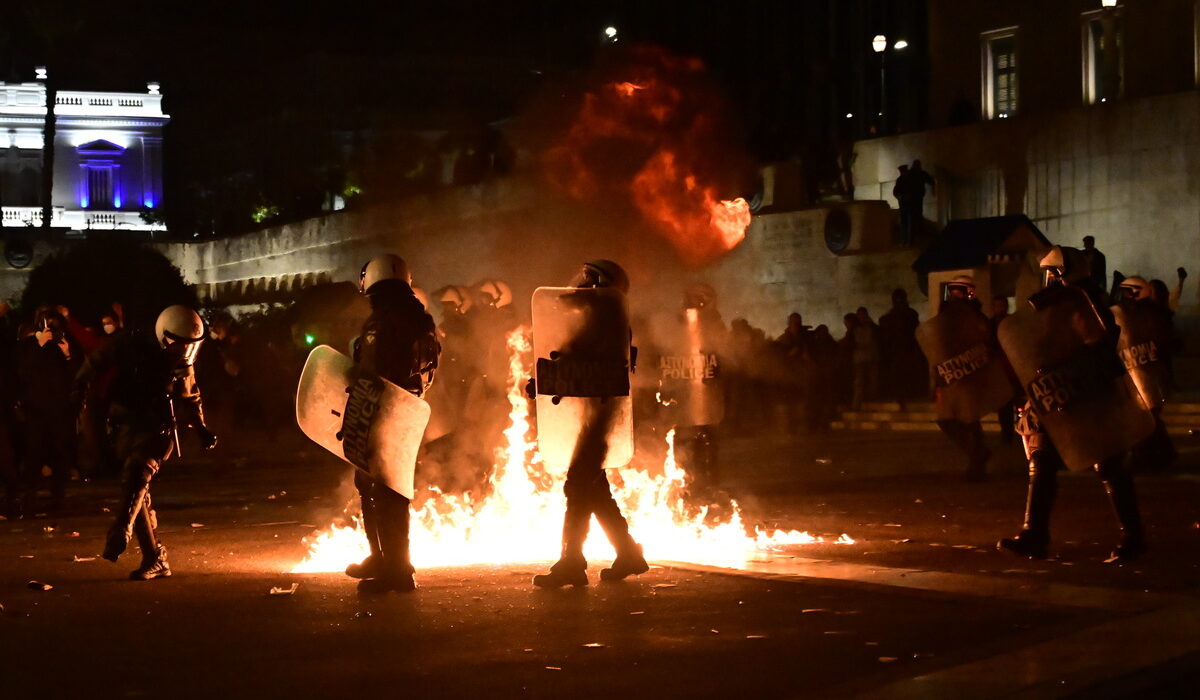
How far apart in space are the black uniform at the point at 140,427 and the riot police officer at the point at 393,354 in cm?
153

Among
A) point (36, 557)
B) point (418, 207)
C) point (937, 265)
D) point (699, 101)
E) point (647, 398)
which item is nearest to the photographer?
point (36, 557)

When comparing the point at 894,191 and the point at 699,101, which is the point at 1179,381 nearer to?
the point at 894,191

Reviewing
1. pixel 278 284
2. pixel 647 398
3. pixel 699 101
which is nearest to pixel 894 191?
pixel 699 101

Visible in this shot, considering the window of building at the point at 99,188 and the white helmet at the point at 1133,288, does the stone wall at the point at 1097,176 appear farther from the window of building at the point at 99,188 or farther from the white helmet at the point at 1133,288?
the window of building at the point at 99,188

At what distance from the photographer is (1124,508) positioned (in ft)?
32.0

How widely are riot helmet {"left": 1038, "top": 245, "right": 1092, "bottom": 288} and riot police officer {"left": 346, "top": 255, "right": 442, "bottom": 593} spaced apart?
3.77 m

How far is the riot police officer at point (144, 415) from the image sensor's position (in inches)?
392

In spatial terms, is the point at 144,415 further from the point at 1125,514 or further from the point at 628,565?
the point at 1125,514

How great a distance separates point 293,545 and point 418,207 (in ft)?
91.0

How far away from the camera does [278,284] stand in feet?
215

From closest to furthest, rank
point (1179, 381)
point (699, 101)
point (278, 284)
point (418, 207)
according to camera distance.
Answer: point (699, 101)
point (1179, 381)
point (418, 207)
point (278, 284)

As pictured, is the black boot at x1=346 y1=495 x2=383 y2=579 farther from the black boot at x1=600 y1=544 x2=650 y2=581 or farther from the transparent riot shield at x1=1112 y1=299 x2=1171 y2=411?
the transparent riot shield at x1=1112 y1=299 x2=1171 y2=411

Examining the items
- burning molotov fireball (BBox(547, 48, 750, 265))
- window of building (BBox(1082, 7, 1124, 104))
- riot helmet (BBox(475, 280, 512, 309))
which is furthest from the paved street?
window of building (BBox(1082, 7, 1124, 104))

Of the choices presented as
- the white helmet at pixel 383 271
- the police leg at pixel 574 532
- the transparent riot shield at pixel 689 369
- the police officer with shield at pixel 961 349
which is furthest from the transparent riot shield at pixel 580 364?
the police officer with shield at pixel 961 349
